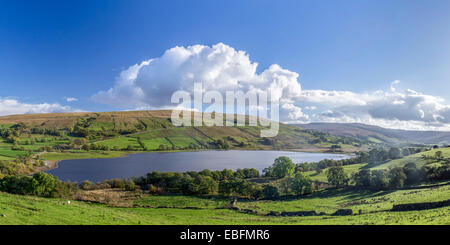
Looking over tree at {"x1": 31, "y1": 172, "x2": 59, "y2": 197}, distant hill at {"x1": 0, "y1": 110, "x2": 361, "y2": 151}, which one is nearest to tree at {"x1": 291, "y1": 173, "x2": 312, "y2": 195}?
tree at {"x1": 31, "y1": 172, "x2": 59, "y2": 197}

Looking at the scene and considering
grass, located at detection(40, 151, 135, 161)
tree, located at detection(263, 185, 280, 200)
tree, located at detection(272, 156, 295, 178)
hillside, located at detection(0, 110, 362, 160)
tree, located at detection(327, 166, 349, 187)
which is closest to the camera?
tree, located at detection(263, 185, 280, 200)

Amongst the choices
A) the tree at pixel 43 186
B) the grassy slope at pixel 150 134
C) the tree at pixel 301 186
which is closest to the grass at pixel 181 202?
the tree at pixel 43 186

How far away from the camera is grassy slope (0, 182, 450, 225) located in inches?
651

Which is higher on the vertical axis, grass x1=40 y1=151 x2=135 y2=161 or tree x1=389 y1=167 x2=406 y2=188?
tree x1=389 y1=167 x2=406 y2=188

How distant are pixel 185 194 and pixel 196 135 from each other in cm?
13134

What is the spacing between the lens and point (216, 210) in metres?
35.7

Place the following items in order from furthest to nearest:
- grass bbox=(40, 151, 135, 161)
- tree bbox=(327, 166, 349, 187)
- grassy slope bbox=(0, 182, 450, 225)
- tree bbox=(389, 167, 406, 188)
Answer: grass bbox=(40, 151, 135, 161), tree bbox=(327, 166, 349, 187), tree bbox=(389, 167, 406, 188), grassy slope bbox=(0, 182, 450, 225)

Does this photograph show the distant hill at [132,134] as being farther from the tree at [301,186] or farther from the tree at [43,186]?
the tree at [301,186]

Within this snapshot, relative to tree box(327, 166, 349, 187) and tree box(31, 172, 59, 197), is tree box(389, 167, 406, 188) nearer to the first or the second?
tree box(327, 166, 349, 187)

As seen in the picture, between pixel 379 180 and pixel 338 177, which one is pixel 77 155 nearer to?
pixel 338 177

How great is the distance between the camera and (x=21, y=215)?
49.5ft
